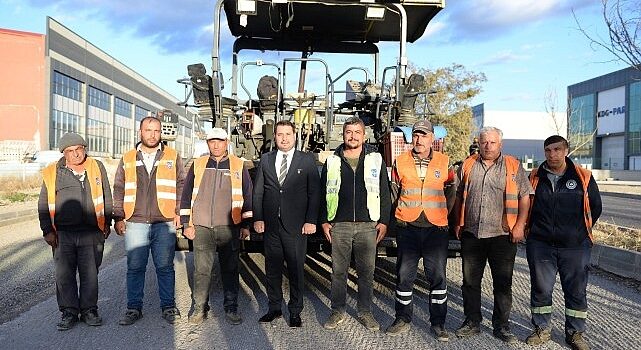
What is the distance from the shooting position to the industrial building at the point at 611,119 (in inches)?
2167

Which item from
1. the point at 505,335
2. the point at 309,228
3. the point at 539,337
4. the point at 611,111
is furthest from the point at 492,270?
the point at 611,111

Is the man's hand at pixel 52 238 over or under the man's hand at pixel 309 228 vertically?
under

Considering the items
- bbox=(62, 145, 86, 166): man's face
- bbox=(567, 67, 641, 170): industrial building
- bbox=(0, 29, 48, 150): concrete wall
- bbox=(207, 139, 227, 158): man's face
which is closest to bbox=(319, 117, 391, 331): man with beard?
bbox=(207, 139, 227, 158): man's face

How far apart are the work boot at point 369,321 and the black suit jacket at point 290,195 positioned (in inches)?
38.1

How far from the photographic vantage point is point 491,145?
181 inches

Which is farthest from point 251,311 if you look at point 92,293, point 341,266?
point 92,293

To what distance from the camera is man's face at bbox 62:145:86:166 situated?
16.2 ft

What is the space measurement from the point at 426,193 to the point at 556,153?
3.70 ft

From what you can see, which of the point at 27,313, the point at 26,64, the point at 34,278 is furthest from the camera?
the point at 26,64

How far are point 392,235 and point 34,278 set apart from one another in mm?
4720

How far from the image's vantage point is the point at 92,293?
5012mm

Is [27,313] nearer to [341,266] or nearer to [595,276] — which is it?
[341,266]

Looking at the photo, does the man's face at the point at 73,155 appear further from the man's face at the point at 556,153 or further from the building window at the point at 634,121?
the building window at the point at 634,121

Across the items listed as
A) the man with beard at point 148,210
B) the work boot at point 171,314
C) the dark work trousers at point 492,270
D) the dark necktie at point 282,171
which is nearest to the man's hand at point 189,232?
the man with beard at point 148,210
